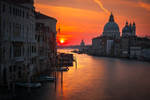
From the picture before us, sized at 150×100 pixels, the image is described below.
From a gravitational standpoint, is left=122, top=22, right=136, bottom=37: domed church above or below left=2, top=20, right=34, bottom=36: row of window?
above

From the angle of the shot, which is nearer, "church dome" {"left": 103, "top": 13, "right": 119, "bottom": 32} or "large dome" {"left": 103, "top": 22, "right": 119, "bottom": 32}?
"large dome" {"left": 103, "top": 22, "right": 119, "bottom": 32}

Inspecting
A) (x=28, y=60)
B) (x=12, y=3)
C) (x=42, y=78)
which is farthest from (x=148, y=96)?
(x=12, y=3)

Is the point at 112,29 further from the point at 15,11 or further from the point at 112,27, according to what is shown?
Answer: the point at 15,11

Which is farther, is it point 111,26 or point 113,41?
point 111,26

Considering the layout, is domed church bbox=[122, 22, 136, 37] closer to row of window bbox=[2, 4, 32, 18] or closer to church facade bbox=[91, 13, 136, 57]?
church facade bbox=[91, 13, 136, 57]


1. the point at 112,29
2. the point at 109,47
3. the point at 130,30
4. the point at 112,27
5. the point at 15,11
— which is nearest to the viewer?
the point at 15,11

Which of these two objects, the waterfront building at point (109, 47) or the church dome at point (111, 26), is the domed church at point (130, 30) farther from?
the waterfront building at point (109, 47)

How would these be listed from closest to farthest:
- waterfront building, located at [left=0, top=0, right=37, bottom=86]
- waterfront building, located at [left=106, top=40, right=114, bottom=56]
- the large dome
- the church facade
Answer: waterfront building, located at [left=0, top=0, right=37, bottom=86] → the church facade → waterfront building, located at [left=106, top=40, right=114, bottom=56] → the large dome

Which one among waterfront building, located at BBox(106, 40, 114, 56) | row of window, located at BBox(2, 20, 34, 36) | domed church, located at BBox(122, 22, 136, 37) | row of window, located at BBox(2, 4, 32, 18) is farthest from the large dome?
row of window, located at BBox(2, 4, 32, 18)

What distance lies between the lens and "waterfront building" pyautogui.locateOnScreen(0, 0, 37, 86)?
867 inches

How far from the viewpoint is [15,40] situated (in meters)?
23.7

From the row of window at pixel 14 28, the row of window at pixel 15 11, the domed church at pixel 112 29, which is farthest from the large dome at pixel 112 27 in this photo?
the row of window at pixel 15 11

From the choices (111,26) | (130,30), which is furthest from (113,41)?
(111,26)

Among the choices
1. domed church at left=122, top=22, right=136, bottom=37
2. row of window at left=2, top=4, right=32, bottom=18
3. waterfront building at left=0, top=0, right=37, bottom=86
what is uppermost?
domed church at left=122, top=22, right=136, bottom=37
